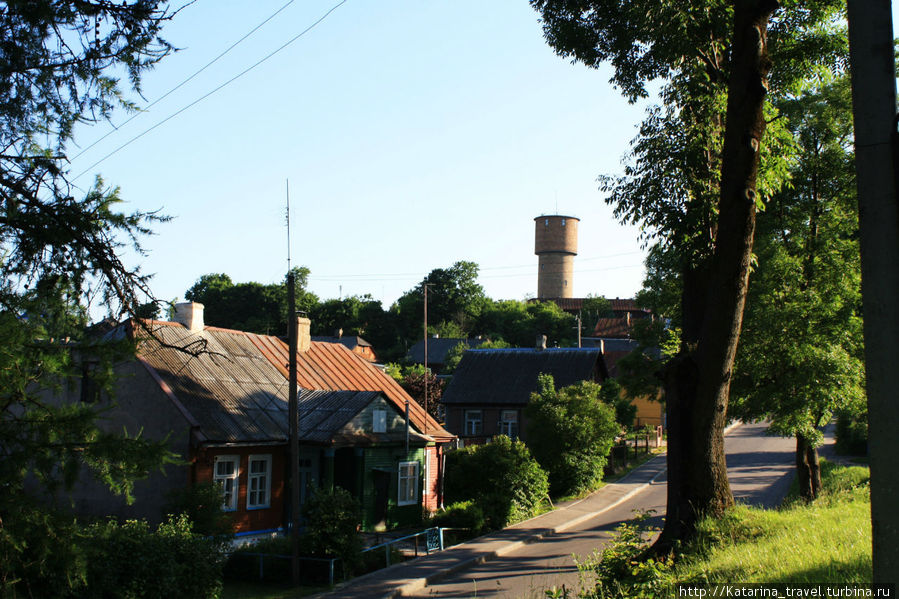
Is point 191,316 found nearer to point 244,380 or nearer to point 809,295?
point 244,380

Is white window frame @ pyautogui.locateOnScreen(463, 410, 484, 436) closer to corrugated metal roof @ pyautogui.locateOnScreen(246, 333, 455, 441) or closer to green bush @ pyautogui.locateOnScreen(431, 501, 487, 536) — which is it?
corrugated metal roof @ pyautogui.locateOnScreen(246, 333, 455, 441)

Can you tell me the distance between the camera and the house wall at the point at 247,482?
2005 centimetres

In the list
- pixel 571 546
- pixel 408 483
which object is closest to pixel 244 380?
pixel 408 483

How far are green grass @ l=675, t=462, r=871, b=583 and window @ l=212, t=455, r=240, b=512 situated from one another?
14151 millimetres

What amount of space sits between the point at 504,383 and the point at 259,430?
24.7 m

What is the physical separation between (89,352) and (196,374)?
50.9 feet

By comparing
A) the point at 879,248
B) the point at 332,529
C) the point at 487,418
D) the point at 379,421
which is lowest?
the point at 332,529

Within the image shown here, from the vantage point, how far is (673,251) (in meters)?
13.8

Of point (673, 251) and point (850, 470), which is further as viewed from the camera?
point (850, 470)

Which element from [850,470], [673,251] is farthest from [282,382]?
[850,470]

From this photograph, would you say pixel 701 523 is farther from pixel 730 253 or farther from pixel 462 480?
pixel 462 480

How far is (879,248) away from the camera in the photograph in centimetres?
429

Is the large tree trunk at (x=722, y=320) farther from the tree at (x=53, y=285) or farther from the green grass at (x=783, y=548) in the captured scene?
the tree at (x=53, y=285)

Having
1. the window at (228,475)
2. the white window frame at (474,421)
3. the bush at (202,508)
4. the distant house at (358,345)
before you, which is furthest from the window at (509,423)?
the distant house at (358,345)
